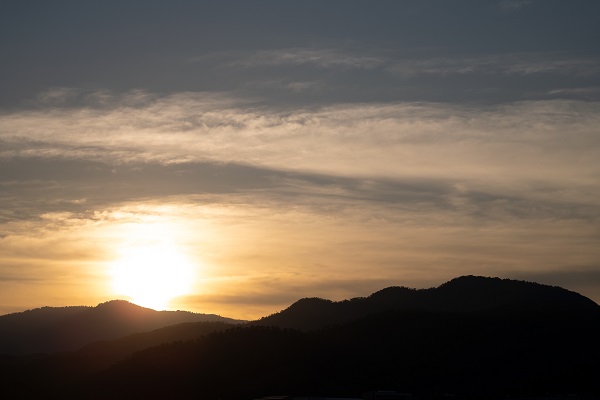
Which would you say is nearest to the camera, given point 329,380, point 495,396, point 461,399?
point 461,399

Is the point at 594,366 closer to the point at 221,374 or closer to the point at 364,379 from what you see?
the point at 364,379

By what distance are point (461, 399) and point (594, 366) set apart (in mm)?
54397

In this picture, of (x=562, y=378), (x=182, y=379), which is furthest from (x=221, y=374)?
(x=562, y=378)

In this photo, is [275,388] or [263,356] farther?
[263,356]

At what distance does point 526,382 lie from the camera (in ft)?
625

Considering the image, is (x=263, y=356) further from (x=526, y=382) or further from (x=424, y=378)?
(x=526, y=382)

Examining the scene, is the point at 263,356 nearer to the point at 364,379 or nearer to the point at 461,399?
the point at 364,379

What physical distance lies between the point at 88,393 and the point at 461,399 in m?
86.8

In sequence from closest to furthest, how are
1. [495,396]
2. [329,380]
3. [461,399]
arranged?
[461,399] < [495,396] < [329,380]

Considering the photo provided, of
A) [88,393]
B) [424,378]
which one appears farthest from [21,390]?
[424,378]

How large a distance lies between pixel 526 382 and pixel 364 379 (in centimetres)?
3618

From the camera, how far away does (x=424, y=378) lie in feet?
649

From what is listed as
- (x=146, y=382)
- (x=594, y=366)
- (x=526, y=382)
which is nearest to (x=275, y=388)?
(x=146, y=382)

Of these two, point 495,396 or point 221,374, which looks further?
point 221,374
